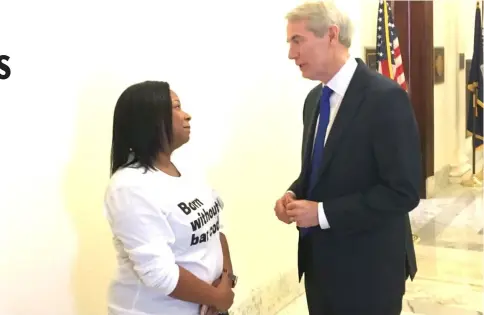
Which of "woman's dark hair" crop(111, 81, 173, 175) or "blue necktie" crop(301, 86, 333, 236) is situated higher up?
"woman's dark hair" crop(111, 81, 173, 175)

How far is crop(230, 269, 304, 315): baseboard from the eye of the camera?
3.11 m

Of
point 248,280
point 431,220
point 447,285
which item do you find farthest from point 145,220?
point 431,220

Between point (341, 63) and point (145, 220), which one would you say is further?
point (341, 63)

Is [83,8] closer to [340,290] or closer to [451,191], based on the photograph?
[340,290]

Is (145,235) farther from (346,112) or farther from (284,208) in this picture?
(346,112)

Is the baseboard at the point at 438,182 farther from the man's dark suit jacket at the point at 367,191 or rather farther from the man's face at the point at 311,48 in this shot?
the man's face at the point at 311,48

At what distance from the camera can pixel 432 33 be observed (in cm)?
601

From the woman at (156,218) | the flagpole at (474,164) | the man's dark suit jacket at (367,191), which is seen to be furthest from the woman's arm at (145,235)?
the flagpole at (474,164)

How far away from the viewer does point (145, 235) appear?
1.61 m

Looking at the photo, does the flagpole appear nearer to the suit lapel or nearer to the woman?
the suit lapel

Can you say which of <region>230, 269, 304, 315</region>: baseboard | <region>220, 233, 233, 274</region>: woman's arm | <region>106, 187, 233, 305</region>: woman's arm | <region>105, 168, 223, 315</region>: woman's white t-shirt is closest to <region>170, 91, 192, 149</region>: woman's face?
<region>105, 168, 223, 315</region>: woman's white t-shirt

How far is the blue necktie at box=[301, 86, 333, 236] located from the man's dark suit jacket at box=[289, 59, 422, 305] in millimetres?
36

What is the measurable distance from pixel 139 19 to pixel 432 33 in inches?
175

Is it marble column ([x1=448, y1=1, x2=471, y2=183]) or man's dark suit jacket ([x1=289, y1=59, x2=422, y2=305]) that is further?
marble column ([x1=448, y1=1, x2=471, y2=183])
